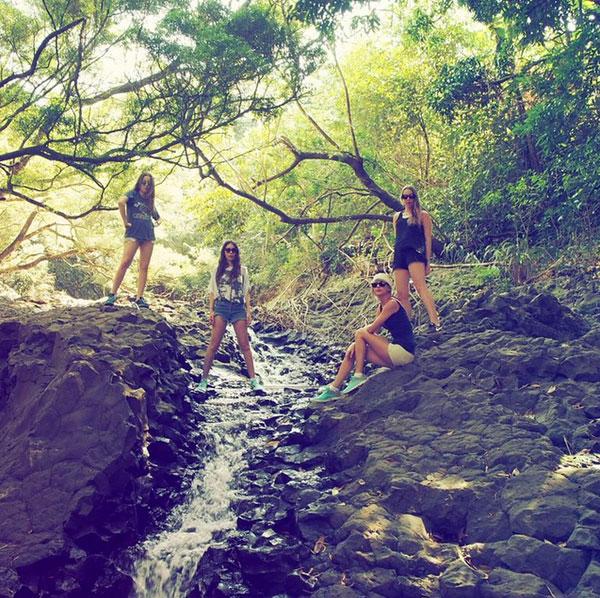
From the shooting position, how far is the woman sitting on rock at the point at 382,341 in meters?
6.13

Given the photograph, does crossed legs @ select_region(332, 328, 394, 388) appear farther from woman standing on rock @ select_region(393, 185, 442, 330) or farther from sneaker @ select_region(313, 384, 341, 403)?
woman standing on rock @ select_region(393, 185, 442, 330)

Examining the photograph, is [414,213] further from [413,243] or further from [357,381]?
[357,381]

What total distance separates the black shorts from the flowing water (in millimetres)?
2035

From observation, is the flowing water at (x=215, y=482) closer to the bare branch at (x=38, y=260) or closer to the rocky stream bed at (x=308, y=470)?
the rocky stream bed at (x=308, y=470)

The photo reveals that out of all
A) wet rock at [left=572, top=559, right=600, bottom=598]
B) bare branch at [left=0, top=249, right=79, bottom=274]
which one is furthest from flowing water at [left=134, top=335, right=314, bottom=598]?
bare branch at [left=0, top=249, right=79, bottom=274]

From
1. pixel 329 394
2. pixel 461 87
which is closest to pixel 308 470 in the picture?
pixel 329 394

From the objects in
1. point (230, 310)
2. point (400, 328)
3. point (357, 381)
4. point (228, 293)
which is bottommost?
point (357, 381)

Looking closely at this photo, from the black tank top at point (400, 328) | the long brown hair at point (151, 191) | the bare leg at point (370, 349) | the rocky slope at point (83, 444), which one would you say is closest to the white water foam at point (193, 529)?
the rocky slope at point (83, 444)

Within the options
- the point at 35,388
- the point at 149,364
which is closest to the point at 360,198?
the point at 149,364

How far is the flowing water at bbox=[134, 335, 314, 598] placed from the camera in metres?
4.98

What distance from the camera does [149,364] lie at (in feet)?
22.8

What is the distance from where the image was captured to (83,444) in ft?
17.8

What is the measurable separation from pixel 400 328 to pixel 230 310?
2.23 meters

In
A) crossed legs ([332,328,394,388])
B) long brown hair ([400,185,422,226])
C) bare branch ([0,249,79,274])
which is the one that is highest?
bare branch ([0,249,79,274])
